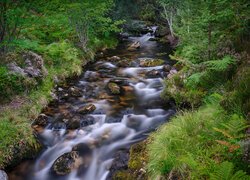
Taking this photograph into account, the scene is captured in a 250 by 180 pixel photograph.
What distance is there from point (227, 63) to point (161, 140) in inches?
151

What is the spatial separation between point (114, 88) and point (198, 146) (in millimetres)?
8295

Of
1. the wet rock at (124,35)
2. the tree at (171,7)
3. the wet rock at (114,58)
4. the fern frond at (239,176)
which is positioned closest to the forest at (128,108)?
the fern frond at (239,176)

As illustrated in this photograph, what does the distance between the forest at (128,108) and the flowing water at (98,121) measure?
4 centimetres

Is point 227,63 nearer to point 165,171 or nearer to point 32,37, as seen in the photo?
point 165,171

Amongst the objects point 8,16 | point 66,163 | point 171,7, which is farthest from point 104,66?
point 66,163

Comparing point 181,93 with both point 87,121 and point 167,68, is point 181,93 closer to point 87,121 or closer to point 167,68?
point 87,121

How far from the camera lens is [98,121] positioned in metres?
11.1

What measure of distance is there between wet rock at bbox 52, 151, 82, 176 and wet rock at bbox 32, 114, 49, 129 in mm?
2423

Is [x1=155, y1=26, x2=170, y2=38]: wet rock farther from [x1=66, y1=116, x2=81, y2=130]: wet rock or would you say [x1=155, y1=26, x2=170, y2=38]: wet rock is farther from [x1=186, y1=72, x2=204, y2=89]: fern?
[x1=66, y1=116, x2=81, y2=130]: wet rock

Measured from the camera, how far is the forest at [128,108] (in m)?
6.10

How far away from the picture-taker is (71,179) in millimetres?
8039

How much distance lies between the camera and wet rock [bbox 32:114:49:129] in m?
10.7

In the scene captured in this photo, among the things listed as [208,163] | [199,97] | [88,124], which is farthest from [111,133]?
[208,163]

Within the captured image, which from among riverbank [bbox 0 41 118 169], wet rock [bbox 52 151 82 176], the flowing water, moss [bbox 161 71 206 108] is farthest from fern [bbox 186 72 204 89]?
riverbank [bbox 0 41 118 169]
